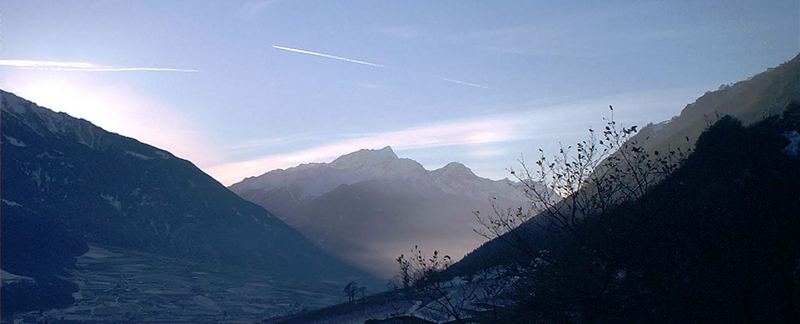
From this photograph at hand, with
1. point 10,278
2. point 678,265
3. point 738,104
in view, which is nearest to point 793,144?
point 678,265

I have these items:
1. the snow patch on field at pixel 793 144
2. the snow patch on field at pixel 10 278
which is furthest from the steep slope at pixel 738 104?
the snow patch on field at pixel 10 278

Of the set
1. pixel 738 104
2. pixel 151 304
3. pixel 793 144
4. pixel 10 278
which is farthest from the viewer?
pixel 10 278

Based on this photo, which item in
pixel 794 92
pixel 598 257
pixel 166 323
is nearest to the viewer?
pixel 598 257

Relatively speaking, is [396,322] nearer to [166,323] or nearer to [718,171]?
[718,171]

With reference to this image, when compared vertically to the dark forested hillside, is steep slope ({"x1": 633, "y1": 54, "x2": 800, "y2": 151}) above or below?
above

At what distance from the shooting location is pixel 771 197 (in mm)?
14203

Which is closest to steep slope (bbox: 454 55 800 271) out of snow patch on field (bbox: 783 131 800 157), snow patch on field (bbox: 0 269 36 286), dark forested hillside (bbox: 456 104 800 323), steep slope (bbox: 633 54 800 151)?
steep slope (bbox: 633 54 800 151)

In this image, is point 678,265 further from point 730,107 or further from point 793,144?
point 730,107

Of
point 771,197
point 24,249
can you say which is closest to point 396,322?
point 771,197

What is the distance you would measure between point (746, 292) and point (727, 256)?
0.94 m

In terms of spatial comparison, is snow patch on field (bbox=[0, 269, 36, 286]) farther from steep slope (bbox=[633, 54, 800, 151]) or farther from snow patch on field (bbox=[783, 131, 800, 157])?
snow patch on field (bbox=[783, 131, 800, 157])

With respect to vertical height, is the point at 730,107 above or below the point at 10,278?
above

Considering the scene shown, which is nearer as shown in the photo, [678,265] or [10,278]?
[678,265]

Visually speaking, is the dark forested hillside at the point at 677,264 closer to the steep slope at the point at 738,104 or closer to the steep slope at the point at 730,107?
the steep slope at the point at 730,107
